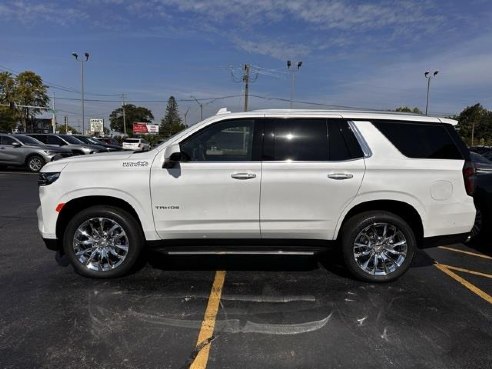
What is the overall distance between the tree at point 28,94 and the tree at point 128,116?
83170 mm

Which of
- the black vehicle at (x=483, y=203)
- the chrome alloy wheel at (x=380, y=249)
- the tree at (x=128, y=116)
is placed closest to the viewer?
the chrome alloy wheel at (x=380, y=249)

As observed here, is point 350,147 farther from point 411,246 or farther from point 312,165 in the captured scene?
point 411,246

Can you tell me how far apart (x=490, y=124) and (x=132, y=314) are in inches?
4181

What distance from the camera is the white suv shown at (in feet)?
15.1

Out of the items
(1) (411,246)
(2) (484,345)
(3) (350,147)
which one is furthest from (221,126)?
(2) (484,345)

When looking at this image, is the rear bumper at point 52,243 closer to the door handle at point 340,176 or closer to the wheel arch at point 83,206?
the wheel arch at point 83,206

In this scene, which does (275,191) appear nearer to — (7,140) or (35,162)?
(35,162)

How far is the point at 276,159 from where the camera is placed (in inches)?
182

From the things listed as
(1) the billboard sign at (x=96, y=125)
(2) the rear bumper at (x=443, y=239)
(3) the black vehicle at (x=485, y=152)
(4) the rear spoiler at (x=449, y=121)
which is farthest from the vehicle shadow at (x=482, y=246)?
(1) the billboard sign at (x=96, y=125)

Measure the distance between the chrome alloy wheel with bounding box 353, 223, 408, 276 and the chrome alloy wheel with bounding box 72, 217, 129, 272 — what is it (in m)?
2.69

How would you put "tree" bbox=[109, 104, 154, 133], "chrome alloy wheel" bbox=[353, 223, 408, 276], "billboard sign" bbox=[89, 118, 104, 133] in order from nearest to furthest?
"chrome alloy wheel" bbox=[353, 223, 408, 276] < "billboard sign" bbox=[89, 118, 104, 133] < "tree" bbox=[109, 104, 154, 133]

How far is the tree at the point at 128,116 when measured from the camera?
144 metres

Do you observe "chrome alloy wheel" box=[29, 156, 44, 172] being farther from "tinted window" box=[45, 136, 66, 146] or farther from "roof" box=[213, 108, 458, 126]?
"roof" box=[213, 108, 458, 126]

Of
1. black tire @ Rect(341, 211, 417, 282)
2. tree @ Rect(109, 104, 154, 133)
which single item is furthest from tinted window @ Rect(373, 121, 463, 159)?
tree @ Rect(109, 104, 154, 133)
